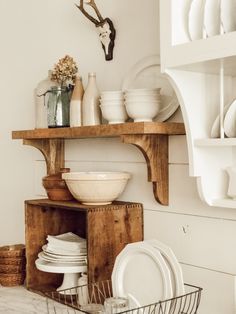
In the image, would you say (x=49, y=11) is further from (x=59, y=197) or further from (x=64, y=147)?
(x=59, y=197)

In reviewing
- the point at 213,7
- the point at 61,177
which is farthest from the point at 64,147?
the point at 213,7

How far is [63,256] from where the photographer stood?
80.9 inches

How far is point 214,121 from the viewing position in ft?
5.46

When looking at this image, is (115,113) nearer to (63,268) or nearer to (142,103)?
(142,103)

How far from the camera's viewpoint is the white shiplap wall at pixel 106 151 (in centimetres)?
176

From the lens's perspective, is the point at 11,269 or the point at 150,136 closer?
the point at 150,136

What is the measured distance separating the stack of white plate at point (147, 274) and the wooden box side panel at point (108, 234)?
13 centimetres

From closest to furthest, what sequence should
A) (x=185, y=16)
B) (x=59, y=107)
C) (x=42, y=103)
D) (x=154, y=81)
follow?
(x=185, y=16), (x=154, y=81), (x=59, y=107), (x=42, y=103)

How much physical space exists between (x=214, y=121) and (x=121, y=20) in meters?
0.66

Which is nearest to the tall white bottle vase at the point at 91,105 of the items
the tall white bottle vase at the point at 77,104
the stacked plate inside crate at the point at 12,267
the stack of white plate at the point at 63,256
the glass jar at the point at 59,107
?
the tall white bottle vase at the point at 77,104

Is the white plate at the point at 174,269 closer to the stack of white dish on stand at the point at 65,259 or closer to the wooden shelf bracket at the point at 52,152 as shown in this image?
Answer: the stack of white dish on stand at the point at 65,259

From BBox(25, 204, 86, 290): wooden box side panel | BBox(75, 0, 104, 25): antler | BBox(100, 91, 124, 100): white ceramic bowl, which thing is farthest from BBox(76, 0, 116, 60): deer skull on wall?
BBox(25, 204, 86, 290): wooden box side panel

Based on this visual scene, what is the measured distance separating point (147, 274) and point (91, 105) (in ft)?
2.16

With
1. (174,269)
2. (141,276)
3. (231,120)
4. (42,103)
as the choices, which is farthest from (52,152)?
(231,120)
